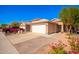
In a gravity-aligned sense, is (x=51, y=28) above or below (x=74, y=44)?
above

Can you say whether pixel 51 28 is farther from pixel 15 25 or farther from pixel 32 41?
pixel 15 25

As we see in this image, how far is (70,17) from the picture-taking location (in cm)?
498

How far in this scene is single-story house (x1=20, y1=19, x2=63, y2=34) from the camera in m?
5.04

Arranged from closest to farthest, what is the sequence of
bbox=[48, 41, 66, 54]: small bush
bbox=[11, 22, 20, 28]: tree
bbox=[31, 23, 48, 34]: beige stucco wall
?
bbox=[48, 41, 66, 54]: small bush
bbox=[11, 22, 20, 28]: tree
bbox=[31, 23, 48, 34]: beige stucco wall

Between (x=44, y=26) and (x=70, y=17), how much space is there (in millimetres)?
636

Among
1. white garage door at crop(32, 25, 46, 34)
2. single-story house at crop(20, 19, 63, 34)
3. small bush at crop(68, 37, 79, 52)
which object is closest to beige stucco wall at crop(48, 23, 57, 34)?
single-story house at crop(20, 19, 63, 34)

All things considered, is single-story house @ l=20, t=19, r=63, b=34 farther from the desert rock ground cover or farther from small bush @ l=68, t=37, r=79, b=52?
small bush @ l=68, t=37, r=79, b=52

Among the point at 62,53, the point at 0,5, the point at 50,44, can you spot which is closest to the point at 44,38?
the point at 50,44

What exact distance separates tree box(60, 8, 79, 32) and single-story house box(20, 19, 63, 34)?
134mm

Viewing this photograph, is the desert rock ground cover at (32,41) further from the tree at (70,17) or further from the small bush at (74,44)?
the tree at (70,17)

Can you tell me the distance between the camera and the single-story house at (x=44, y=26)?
16.5 feet

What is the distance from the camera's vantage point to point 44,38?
16.7 feet

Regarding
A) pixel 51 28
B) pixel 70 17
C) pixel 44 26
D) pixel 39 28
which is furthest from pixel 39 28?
pixel 70 17
